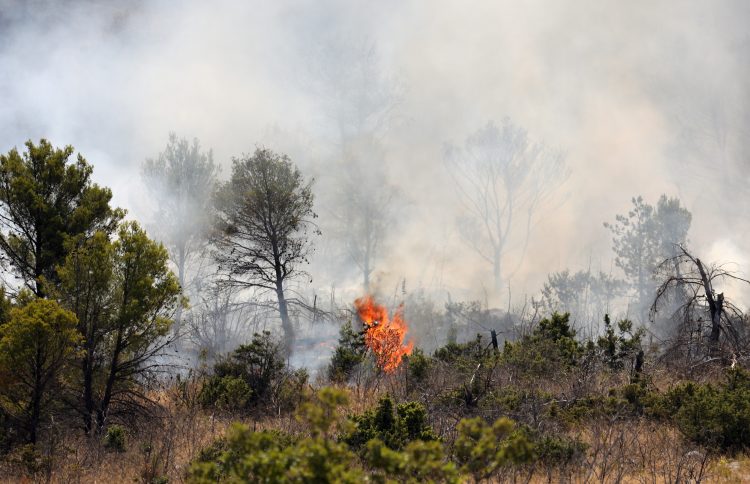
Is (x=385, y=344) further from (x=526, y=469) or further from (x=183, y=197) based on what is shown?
(x=183, y=197)

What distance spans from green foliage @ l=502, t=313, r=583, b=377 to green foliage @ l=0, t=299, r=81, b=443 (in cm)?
895

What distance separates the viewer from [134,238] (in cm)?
1088

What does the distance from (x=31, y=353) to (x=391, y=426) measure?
575 centimetres

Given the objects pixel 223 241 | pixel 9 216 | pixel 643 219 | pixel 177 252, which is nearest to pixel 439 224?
pixel 643 219

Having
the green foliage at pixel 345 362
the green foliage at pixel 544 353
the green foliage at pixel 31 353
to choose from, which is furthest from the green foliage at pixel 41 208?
the green foliage at pixel 544 353

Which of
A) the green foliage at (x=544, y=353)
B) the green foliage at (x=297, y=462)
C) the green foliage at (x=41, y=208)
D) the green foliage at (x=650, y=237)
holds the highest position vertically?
the green foliage at (x=650, y=237)

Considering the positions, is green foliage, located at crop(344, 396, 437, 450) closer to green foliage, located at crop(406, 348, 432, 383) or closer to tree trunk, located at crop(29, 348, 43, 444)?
green foliage, located at crop(406, 348, 432, 383)

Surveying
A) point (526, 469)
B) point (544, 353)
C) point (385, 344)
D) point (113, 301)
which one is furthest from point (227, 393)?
point (544, 353)

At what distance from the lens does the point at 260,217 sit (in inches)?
878

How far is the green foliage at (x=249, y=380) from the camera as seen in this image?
1148 centimetres

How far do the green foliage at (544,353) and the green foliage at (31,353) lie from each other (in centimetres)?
895

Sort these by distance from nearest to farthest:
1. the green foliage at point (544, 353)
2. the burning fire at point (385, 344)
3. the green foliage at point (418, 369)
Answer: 1. the green foliage at point (544, 353)
2. the green foliage at point (418, 369)
3. the burning fire at point (385, 344)

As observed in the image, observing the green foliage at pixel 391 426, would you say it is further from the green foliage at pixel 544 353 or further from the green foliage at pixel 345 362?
the green foliage at pixel 345 362

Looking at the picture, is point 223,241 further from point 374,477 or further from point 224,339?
point 374,477
